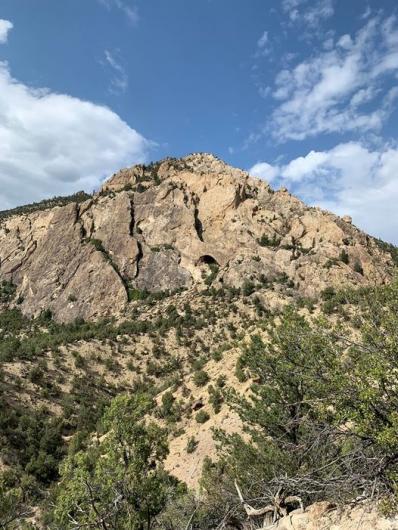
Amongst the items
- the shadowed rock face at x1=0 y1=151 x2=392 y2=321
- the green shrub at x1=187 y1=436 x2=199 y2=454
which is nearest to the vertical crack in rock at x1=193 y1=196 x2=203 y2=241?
the shadowed rock face at x1=0 y1=151 x2=392 y2=321

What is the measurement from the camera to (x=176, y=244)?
78625 mm

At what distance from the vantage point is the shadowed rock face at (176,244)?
2741 inches

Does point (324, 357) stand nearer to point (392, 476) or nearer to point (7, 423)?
point (392, 476)

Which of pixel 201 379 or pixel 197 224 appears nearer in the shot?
pixel 201 379

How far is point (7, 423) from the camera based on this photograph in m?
35.4

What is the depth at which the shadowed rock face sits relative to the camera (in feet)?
228

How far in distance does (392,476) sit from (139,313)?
61.5 meters

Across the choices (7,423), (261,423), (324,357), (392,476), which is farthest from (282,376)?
(7,423)

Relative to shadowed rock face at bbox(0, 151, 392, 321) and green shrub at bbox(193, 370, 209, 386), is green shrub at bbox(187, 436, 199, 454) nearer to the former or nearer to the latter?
green shrub at bbox(193, 370, 209, 386)

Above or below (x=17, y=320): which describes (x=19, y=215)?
above

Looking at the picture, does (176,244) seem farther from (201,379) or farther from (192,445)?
(192,445)

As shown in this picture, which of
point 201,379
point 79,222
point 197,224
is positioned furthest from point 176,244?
point 201,379

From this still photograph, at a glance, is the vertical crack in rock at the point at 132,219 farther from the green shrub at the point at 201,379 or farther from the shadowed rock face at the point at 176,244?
the green shrub at the point at 201,379

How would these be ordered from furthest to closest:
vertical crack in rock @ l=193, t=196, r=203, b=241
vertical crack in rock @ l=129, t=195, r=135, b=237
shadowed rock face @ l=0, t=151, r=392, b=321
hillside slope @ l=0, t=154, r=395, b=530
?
vertical crack in rock @ l=129, t=195, r=135, b=237, vertical crack in rock @ l=193, t=196, r=203, b=241, shadowed rock face @ l=0, t=151, r=392, b=321, hillside slope @ l=0, t=154, r=395, b=530
